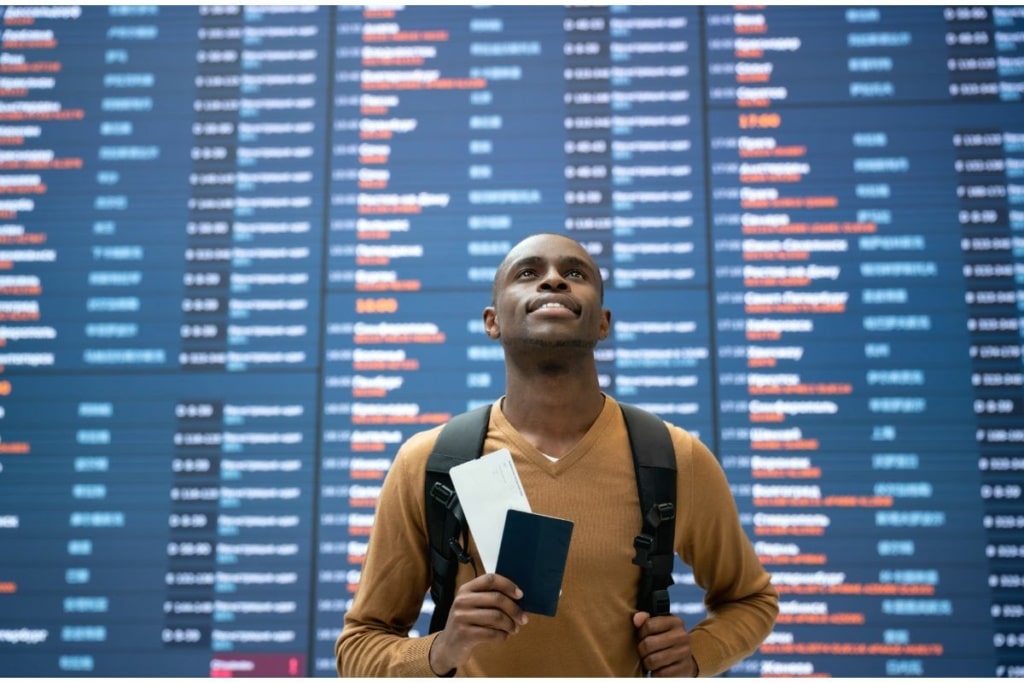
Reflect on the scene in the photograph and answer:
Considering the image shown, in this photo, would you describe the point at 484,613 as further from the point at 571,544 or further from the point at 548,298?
the point at 548,298

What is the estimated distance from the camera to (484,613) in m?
1.44

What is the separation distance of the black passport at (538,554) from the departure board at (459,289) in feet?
6.25

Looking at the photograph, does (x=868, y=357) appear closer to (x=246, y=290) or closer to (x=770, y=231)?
(x=770, y=231)

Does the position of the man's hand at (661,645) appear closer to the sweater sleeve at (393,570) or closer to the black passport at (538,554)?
the black passport at (538,554)

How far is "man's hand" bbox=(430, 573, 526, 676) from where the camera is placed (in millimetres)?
1445

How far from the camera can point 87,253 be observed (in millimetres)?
3578

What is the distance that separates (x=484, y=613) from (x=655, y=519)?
1.22 ft

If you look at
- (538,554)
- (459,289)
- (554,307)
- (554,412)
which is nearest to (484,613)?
(538,554)

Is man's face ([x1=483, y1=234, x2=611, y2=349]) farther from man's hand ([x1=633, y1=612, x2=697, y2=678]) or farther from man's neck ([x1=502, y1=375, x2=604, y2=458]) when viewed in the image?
man's hand ([x1=633, y1=612, x2=697, y2=678])

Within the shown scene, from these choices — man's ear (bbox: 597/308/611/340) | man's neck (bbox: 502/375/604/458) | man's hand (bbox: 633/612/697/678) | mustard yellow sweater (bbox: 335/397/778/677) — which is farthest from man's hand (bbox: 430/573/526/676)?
man's ear (bbox: 597/308/611/340)

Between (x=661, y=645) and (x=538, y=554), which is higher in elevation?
(x=538, y=554)

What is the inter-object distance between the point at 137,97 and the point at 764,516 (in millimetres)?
3000

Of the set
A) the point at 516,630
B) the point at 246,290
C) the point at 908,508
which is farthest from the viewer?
the point at 246,290

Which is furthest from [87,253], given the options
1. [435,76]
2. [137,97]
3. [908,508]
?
[908,508]
